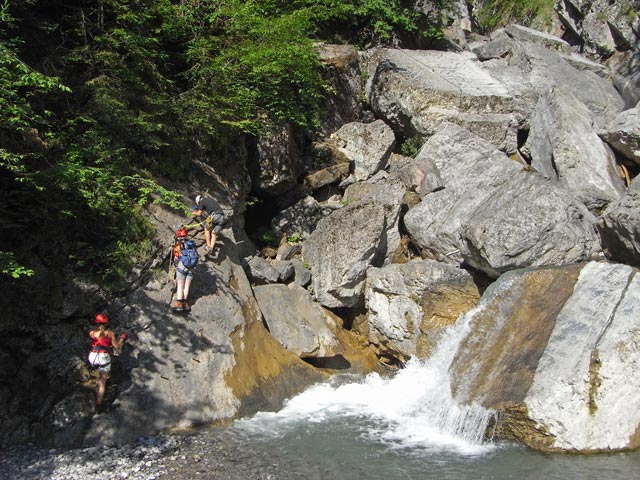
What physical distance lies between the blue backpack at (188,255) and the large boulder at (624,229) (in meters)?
8.98

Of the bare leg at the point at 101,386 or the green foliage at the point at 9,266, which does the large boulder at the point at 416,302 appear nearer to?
the bare leg at the point at 101,386

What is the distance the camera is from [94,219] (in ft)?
34.7

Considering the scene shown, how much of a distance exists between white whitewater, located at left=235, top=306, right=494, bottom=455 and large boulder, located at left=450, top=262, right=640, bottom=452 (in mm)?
374

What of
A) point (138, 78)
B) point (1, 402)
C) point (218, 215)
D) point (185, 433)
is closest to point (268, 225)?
point (218, 215)

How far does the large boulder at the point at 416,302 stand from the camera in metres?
12.3

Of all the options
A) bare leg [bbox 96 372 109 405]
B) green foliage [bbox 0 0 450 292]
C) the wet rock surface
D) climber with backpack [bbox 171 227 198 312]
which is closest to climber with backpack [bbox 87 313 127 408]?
bare leg [bbox 96 372 109 405]

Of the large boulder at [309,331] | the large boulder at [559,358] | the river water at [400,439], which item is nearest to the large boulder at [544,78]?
the large boulder at [559,358]

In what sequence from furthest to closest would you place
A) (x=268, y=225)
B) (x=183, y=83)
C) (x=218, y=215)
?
(x=268, y=225), (x=183, y=83), (x=218, y=215)

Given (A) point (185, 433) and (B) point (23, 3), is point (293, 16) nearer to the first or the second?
(B) point (23, 3)

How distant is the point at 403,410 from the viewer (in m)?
10.5

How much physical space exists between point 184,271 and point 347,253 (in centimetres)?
468

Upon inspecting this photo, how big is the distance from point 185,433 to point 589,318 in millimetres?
7939

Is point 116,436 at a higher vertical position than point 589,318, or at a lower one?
lower

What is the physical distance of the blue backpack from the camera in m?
10.5
